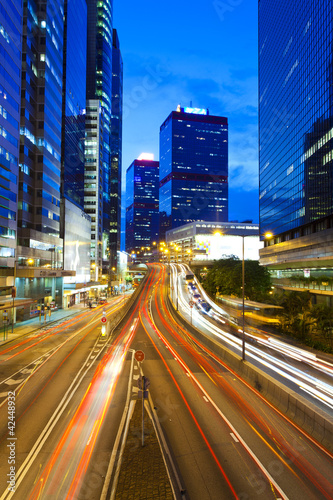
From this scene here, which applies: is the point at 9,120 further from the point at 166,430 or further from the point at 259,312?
the point at 166,430

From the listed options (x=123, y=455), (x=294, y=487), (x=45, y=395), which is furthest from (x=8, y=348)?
(x=294, y=487)

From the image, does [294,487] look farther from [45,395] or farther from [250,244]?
[250,244]

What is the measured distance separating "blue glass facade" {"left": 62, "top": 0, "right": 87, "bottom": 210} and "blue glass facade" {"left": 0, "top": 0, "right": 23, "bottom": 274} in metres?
29.5

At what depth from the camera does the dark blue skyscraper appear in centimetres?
4250

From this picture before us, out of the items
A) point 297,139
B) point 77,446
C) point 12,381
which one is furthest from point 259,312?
point 297,139

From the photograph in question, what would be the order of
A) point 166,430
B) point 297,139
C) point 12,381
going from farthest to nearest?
point 297,139, point 12,381, point 166,430

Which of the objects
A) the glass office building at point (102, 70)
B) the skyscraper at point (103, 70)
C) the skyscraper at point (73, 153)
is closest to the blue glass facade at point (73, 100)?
the skyscraper at point (73, 153)

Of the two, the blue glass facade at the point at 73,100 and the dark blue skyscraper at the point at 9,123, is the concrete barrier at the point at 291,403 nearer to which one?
the dark blue skyscraper at the point at 9,123

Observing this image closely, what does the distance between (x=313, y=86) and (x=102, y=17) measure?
116 metres

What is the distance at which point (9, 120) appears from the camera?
44.6 meters

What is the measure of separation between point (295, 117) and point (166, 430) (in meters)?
80.6

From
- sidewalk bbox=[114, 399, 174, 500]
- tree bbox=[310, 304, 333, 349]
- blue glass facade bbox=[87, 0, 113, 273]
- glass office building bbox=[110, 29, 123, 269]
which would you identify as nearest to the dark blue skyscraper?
sidewalk bbox=[114, 399, 174, 500]

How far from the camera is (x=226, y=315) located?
49875 millimetres

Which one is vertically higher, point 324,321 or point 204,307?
point 324,321
